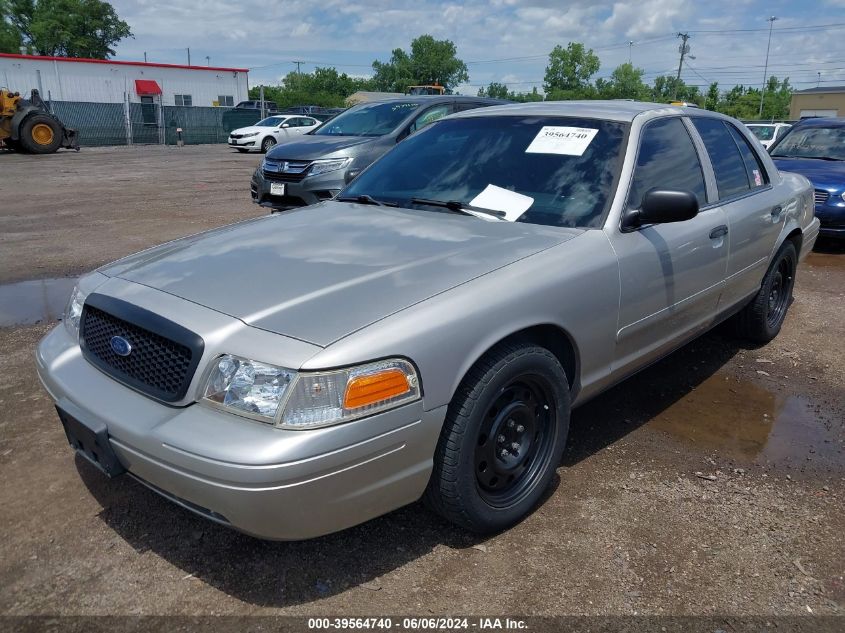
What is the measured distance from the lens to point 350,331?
7.20 feet

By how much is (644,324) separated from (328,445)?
1830 millimetres

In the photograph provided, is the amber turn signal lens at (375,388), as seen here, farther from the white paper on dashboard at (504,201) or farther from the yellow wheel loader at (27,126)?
the yellow wheel loader at (27,126)

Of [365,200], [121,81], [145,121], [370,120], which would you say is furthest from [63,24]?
[365,200]

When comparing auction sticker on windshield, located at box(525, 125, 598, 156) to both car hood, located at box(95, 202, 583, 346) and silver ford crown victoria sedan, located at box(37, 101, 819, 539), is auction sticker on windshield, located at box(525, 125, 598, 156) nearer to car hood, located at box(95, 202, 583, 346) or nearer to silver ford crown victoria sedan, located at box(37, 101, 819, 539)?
silver ford crown victoria sedan, located at box(37, 101, 819, 539)

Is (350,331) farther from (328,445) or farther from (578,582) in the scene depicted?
(578,582)

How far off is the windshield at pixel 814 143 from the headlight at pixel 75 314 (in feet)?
30.8

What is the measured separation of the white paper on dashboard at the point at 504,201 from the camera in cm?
325

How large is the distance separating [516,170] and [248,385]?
1.88m

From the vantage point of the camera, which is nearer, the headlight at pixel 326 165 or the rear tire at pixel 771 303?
the rear tire at pixel 771 303

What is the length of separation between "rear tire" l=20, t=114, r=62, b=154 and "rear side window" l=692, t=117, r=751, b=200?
80.2 ft

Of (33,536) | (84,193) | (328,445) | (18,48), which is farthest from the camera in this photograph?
(18,48)

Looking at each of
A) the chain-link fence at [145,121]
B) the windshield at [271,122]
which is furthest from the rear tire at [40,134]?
the chain-link fence at [145,121]

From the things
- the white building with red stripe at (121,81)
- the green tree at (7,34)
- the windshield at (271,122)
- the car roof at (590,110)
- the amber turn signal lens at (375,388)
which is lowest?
the amber turn signal lens at (375,388)

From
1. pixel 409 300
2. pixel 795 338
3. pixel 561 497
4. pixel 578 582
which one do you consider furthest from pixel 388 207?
pixel 795 338
